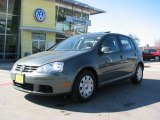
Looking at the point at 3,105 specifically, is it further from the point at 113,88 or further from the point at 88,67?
the point at 113,88

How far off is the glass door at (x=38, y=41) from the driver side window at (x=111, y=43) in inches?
727

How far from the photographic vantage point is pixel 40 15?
2559 centimetres

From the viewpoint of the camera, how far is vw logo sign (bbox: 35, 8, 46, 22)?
25.2m

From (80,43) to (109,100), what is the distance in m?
1.69

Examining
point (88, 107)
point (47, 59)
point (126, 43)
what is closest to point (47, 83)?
point (47, 59)

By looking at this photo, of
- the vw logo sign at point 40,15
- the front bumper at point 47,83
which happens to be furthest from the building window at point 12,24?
the front bumper at point 47,83

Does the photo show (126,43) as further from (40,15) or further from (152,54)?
(152,54)

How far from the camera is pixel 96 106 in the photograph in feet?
19.1

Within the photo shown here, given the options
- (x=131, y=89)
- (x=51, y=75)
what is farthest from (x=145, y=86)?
(x=51, y=75)

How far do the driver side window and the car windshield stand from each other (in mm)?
202

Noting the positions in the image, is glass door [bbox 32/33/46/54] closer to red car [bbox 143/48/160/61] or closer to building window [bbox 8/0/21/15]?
building window [bbox 8/0/21/15]

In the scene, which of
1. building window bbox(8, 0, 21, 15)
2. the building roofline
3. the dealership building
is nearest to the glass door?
the dealership building

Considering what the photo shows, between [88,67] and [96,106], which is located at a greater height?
[88,67]

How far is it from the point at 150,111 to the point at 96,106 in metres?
1.14
